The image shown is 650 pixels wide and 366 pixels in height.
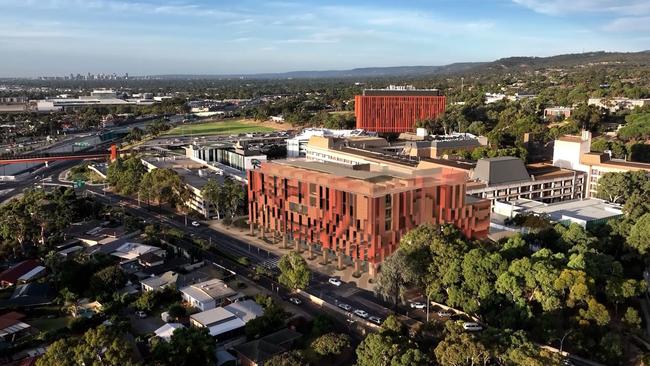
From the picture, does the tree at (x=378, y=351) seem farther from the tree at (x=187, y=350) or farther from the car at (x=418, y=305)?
the car at (x=418, y=305)

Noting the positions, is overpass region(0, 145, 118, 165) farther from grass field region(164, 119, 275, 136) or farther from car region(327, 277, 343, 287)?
car region(327, 277, 343, 287)

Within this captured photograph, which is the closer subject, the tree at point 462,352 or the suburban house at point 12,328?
the tree at point 462,352

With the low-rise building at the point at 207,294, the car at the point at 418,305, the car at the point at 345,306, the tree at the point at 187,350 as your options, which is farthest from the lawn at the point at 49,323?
the car at the point at 418,305

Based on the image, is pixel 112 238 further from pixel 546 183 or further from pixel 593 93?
pixel 593 93

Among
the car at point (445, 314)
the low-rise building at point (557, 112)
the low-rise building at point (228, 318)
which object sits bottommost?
the car at point (445, 314)

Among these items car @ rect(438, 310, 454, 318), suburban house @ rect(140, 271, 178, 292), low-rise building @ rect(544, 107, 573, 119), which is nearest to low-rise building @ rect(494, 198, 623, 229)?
car @ rect(438, 310, 454, 318)
